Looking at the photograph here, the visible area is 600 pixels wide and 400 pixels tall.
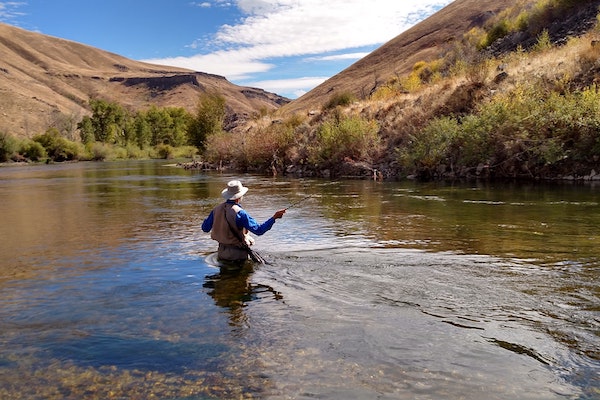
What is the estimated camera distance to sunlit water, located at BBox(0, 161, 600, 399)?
4.86m

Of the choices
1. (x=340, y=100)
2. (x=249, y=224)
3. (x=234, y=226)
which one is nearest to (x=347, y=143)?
(x=340, y=100)

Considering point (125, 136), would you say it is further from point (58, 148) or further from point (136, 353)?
point (136, 353)

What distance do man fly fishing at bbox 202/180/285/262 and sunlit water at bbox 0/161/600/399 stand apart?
1.26 feet

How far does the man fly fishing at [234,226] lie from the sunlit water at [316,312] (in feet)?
1.26

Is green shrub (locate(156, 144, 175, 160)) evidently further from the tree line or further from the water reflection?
the water reflection

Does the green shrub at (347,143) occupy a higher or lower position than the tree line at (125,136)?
lower

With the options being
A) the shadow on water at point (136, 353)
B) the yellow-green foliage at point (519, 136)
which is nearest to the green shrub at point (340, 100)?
the yellow-green foliage at point (519, 136)

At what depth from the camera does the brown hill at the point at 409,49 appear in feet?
257

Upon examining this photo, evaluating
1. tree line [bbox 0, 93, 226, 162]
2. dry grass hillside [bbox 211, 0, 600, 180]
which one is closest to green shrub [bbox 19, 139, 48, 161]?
tree line [bbox 0, 93, 226, 162]

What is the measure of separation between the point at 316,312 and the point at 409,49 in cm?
8795

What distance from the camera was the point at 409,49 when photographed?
290 feet

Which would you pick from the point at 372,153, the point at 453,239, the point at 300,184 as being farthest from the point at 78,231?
the point at 372,153

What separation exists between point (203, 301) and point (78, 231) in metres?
8.08

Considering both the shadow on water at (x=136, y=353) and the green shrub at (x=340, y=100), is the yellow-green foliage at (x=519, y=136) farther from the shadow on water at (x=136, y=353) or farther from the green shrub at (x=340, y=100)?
the green shrub at (x=340, y=100)
